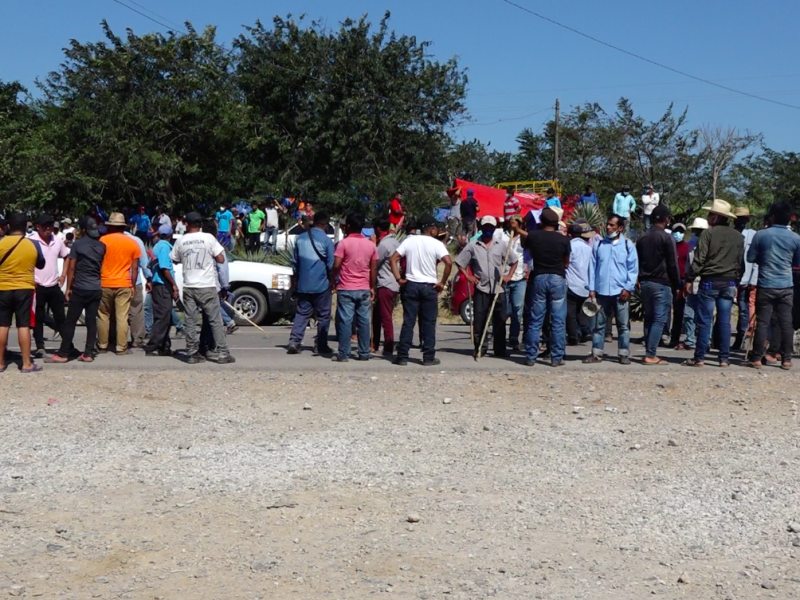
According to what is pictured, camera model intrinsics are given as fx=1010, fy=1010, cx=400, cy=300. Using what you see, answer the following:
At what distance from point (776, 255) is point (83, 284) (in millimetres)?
8435

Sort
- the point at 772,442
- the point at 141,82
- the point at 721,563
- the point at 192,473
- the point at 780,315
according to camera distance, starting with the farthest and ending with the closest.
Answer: the point at 141,82
the point at 780,315
the point at 772,442
the point at 192,473
the point at 721,563

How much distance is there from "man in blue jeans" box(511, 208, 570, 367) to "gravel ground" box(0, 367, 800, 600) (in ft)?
3.30

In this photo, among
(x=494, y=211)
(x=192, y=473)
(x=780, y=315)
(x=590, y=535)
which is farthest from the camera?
(x=494, y=211)

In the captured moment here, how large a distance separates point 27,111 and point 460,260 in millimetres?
40597

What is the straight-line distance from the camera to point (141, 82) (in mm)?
32156

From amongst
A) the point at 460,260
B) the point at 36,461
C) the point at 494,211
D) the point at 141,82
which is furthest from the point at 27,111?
the point at 36,461

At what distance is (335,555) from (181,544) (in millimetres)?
968

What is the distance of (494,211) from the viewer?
25.9 m

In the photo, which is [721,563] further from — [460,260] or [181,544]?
[460,260]

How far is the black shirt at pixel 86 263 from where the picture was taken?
12.5 metres

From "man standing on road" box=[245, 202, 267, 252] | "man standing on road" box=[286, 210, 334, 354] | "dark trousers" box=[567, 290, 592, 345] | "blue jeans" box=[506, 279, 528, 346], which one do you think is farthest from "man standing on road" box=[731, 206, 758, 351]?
"man standing on road" box=[245, 202, 267, 252]

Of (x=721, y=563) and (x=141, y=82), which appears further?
(x=141, y=82)

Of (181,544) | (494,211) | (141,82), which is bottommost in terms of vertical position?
(181,544)

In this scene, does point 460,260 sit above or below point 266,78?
below
